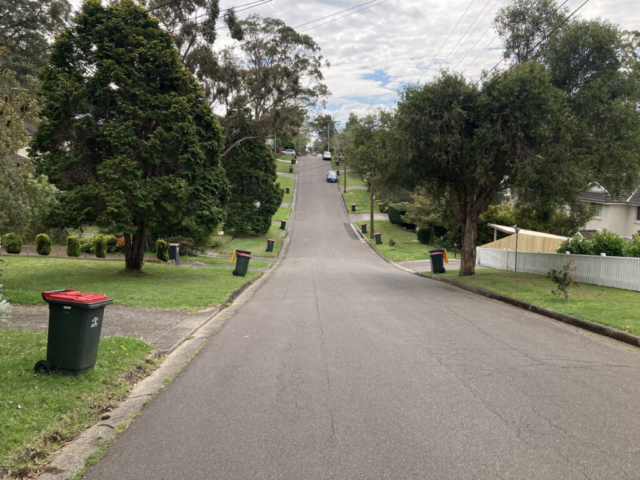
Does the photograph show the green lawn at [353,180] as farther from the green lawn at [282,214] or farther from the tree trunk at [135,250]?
the tree trunk at [135,250]

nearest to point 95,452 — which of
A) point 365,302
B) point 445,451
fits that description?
point 445,451

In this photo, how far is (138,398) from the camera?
5602 millimetres

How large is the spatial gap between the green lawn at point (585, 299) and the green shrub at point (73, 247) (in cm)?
1897

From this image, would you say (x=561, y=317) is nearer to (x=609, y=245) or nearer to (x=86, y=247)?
(x=609, y=245)

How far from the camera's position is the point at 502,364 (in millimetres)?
6676

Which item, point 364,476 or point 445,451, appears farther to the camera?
point 445,451

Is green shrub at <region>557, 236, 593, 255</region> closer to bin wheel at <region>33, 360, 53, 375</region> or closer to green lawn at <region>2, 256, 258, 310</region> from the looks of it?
green lawn at <region>2, 256, 258, 310</region>

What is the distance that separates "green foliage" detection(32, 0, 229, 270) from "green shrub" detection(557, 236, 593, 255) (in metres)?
12.8

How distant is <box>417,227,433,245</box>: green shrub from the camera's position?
43250 mm

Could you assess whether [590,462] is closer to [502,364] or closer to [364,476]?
[364,476]

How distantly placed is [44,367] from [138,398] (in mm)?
1179

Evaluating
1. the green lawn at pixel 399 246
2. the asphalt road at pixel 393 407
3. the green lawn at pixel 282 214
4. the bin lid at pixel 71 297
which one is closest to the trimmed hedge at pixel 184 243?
the green lawn at pixel 399 246

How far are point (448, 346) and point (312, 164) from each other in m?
98.5

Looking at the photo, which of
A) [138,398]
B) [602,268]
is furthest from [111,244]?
[602,268]
